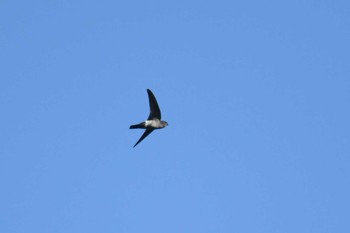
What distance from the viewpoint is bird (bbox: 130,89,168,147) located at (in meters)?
44.3

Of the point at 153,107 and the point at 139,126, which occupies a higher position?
the point at 153,107

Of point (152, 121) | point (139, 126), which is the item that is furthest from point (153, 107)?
point (139, 126)

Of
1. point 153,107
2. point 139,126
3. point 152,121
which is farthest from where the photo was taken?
point 152,121

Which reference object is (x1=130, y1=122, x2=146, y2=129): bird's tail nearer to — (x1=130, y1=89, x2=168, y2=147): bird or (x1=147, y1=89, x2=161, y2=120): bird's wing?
(x1=130, y1=89, x2=168, y2=147): bird

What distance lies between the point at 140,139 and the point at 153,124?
5.16 ft

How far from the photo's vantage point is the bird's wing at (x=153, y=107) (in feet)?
145

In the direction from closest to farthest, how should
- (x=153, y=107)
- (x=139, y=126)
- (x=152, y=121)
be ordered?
(x=139, y=126) < (x=153, y=107) < (x=152, y=121)

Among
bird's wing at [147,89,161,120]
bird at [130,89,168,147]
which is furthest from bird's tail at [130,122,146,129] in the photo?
bird's wing at [147,89,161,120]

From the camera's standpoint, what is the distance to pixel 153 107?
45.0m

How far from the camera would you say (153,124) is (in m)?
45.8

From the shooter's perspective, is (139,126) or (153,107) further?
(153,107)

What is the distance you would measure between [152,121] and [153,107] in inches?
46.1

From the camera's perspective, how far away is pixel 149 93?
145ft

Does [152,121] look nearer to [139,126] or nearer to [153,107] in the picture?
[153,107]
